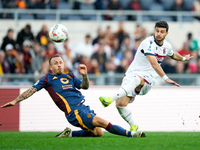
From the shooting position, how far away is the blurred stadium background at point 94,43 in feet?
44.2

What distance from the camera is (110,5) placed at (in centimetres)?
2048

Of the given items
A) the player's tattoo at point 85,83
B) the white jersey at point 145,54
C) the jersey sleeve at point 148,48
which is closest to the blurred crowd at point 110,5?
the white jersey at point 145,54

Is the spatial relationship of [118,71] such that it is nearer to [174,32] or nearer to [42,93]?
[42,93]

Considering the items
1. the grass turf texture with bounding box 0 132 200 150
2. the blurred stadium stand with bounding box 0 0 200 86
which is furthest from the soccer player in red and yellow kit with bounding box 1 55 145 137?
the blurred stadium stand with bounding box 0 0 200 86

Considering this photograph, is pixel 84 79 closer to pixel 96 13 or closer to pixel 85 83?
pixel 85 83

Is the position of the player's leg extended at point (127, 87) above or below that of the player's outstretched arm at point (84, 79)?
below

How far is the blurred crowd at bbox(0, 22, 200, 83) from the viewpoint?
16.5 meters

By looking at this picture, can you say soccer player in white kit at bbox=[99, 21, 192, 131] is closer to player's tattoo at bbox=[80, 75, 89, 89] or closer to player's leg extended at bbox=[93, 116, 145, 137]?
player's tattoo at bbox=[80, 75, 89, 89]

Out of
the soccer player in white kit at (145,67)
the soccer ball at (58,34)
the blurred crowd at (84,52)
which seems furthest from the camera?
the blurred crowd at (84,52)

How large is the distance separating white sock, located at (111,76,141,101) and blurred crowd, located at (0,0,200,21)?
10.2 m

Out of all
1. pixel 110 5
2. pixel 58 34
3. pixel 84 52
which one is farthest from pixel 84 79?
pixel 110 5

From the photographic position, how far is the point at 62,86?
977cm

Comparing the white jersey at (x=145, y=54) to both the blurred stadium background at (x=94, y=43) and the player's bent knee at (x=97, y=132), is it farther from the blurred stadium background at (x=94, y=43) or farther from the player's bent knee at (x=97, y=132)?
the blurred stadium background at (x=94, y=43)

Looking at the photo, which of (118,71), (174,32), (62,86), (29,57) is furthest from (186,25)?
(62,86)
